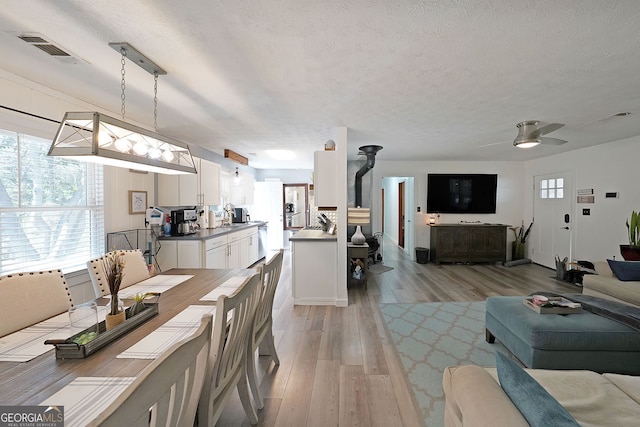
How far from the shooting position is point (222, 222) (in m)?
5.72

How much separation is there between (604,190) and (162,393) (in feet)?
21.5

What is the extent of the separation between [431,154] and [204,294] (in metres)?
5.27

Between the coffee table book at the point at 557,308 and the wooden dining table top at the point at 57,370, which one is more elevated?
the wooden dining table top at the point at 57,370

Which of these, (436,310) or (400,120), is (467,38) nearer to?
(400,120)

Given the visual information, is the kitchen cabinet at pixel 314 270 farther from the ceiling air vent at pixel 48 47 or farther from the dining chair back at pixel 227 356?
the ceiling air vent at pixel 48 47

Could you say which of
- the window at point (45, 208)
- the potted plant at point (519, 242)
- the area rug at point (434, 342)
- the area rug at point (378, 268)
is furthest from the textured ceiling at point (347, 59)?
the potted plant at point (519, 242)

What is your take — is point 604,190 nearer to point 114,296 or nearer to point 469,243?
point 469,243

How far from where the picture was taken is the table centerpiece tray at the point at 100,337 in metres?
1.12

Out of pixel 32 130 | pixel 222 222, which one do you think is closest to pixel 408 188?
pixel 222 222

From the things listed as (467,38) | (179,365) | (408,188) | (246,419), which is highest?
(467,38)

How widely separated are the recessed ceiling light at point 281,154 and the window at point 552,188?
551 cm

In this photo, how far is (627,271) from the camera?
3.01m

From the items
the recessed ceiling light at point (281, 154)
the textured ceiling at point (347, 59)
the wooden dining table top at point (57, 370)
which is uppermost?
the recessed ceiling light at point (281, 154)

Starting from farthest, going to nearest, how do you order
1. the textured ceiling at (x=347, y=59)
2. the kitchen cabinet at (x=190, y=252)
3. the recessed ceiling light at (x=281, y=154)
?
the recessed ceiling light at (x=281, y=154)
the kitchen cabinet at (x=190, y=252)
the textured ceiling at (x=347, y=59)
